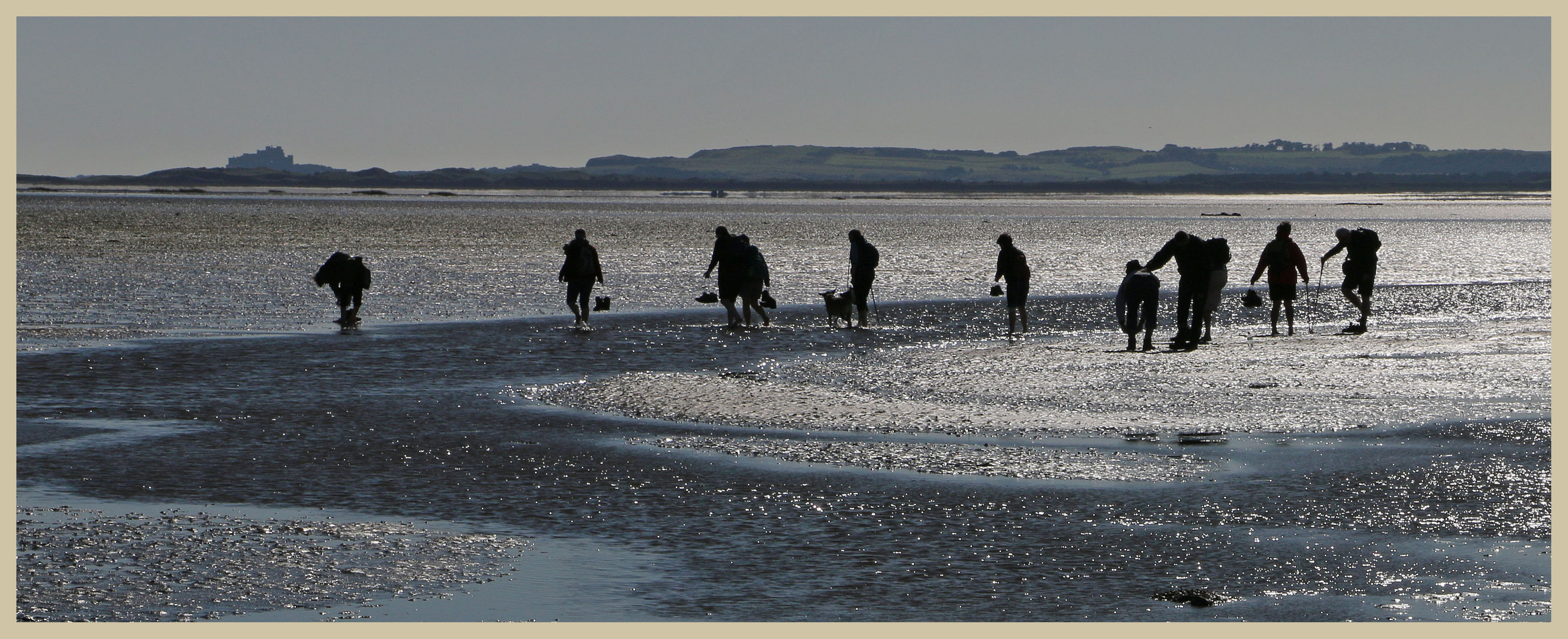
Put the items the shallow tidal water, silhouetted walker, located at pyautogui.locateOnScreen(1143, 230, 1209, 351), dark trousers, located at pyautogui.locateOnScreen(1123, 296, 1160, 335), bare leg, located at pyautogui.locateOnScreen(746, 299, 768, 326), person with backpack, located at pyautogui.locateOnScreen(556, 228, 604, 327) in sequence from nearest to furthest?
the shallow tidal water → dark trousers, located at pyautogui.locateOnScreen(1123, 296, 1160, 335) → silhouetted walker, located at pyautogui.locateOnScreen(1143, 230, 1209, 351) → person with backpack, located at pyautogui.locateOnScreen(556, 228, 604, 327) → bare leg, located at pyautogui.locateOnScreen(746, 299, 768, 326)

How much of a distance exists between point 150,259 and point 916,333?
2433cm

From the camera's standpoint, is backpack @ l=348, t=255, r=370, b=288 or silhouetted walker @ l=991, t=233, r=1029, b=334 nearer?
silhouetted walker @ l=991, t=233, r=1029, b=334

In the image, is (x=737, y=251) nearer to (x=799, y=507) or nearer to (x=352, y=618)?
(x=799, y=507)

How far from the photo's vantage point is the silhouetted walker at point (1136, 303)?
18328 mm

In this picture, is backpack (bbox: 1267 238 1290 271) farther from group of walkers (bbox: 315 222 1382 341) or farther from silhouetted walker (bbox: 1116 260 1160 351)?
silhouetted walker (bbox: 1116 260 1160 351)

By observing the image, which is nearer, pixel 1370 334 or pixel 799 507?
pixel 799 507

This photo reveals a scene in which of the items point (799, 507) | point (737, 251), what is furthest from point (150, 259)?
point (799, 507)

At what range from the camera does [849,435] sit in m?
11.9

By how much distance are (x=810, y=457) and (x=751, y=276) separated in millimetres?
10709

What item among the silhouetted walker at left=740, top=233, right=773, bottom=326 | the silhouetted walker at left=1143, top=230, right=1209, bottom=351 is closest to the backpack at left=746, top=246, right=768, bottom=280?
the silhouetted walker at left=740, top=233, right=773, bottom=326

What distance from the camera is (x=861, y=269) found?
21.7m

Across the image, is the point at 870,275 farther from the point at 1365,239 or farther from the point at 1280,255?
the point at 1365,239

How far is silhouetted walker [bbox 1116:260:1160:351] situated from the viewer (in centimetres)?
1833

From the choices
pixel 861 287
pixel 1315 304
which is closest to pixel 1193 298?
pixel 861 287
